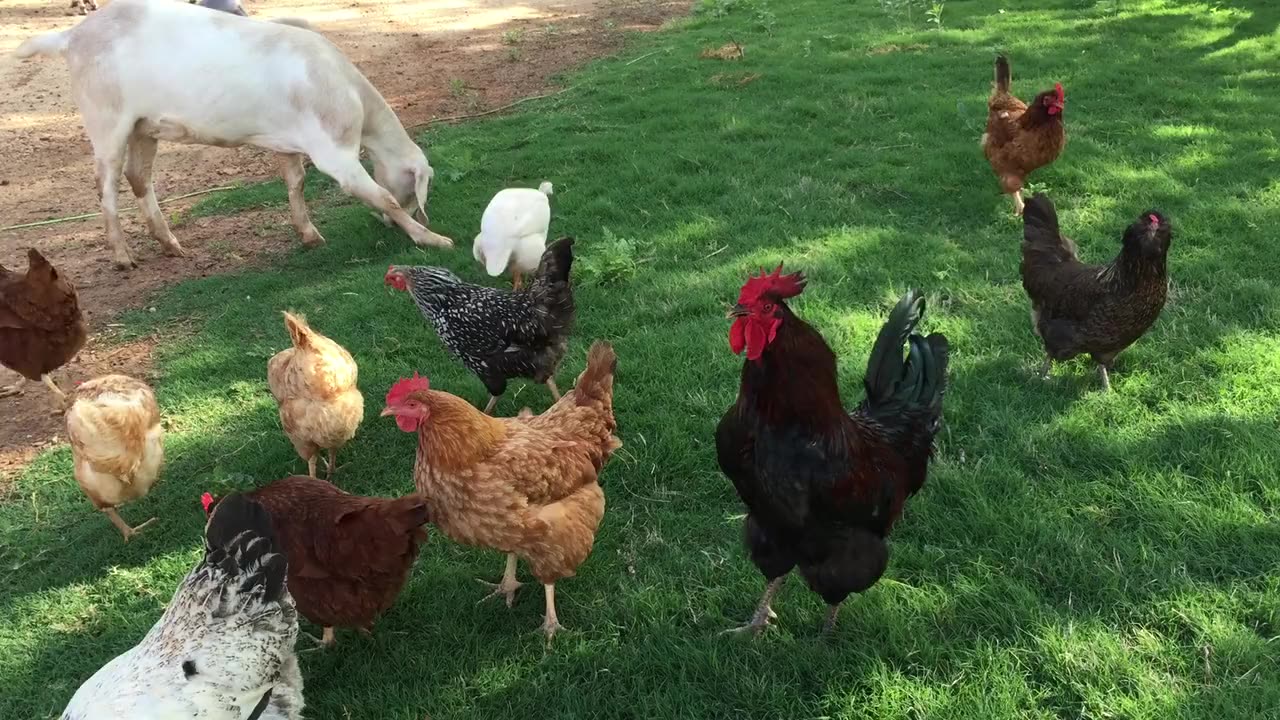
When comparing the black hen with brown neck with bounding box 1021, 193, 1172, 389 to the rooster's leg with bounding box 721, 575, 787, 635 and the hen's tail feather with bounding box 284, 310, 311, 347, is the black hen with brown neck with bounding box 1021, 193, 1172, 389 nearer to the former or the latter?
the rooster's leg with bounding box 721, 575, 787, 635

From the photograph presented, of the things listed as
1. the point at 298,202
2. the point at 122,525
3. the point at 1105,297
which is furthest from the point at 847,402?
the point at 298,202

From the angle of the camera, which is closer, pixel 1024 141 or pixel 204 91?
pixel 1024 141

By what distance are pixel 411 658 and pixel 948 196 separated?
589 centimetres

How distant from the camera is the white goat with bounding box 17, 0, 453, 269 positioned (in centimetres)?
663

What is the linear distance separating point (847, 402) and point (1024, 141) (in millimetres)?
3508

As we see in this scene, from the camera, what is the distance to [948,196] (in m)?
6.76

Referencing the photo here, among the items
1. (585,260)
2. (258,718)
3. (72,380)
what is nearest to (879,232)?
(585,260)

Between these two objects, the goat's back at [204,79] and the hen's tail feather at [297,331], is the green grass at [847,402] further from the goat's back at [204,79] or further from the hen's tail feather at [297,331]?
the goat's back at [204,79]

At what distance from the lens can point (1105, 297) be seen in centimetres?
413

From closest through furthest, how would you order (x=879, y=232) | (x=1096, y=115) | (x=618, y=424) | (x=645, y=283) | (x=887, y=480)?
(x=887, y=480) < (x=618, y=424) < (x=645, y=283) < (x=879, y=232) < (x=1096, y=115)

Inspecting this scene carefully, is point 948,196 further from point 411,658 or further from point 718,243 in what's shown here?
point 411,658

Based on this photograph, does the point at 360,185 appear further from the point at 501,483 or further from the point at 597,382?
the point at 501,483

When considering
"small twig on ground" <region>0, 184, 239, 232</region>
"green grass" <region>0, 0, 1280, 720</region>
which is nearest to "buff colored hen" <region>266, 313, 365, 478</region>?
"green grass" <region>0, 0, 1280, 720</region>

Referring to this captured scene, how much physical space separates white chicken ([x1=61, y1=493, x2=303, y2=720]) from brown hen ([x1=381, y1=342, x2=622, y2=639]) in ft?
2.10
